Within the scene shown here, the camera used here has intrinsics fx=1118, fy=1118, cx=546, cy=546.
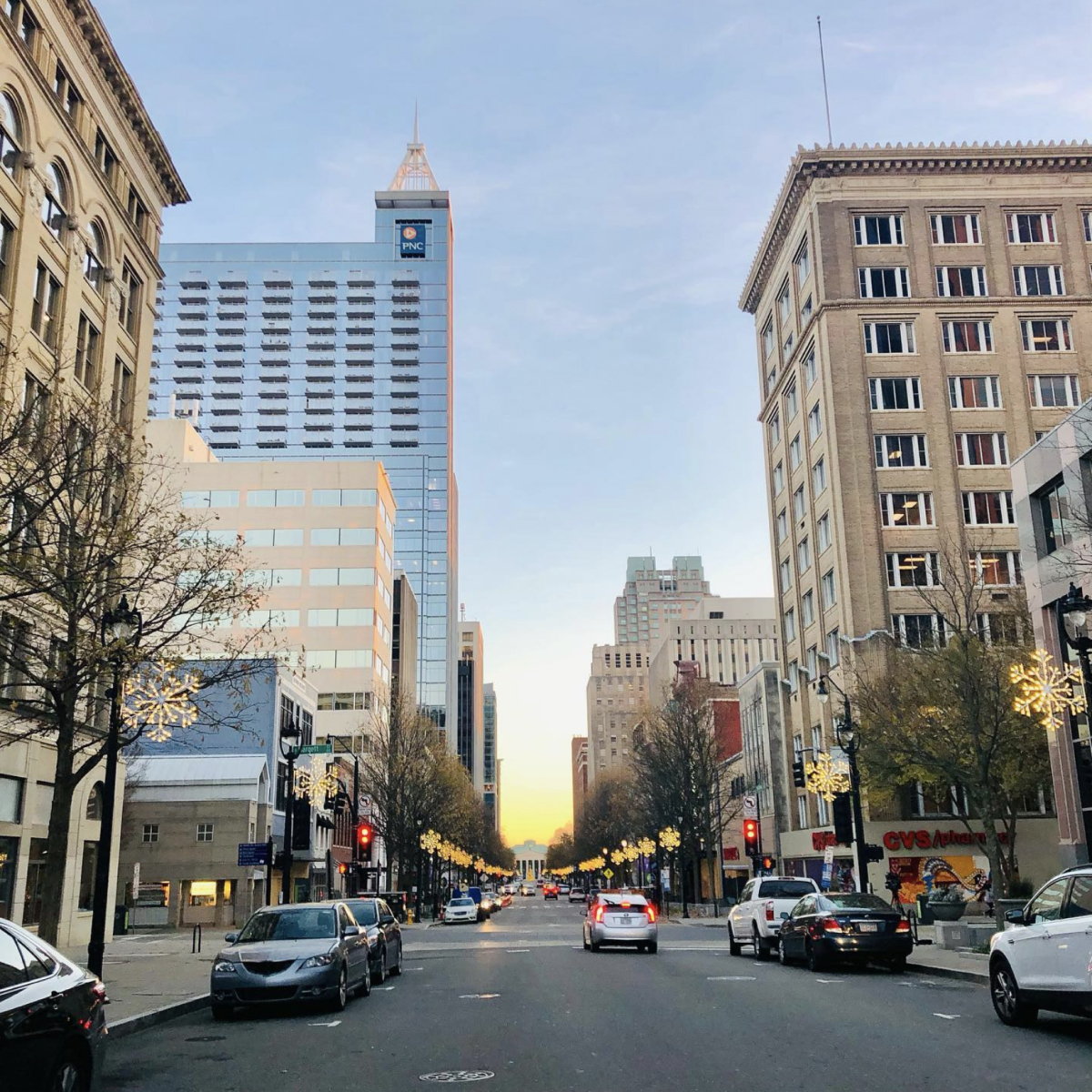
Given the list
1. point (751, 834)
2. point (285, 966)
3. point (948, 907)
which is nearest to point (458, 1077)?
point (285, 966)

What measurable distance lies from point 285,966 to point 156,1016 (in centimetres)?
195

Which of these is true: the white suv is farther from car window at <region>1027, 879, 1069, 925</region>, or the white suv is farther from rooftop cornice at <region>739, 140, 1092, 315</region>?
rooftop cornice at <region>739, 140, 1092, 315</region>

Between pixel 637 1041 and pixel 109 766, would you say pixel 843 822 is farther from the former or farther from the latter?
pixel 109 766

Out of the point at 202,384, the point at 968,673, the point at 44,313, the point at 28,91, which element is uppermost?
the point at 202,384

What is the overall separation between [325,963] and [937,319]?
190 feet

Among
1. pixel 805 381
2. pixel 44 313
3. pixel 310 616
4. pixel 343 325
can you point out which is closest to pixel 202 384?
pixel 343 325

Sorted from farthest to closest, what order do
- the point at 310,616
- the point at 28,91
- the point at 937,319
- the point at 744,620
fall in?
the point at 744,620
the point at 310,616
the point at 937,319
the point at 28,91

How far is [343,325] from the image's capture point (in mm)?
159000

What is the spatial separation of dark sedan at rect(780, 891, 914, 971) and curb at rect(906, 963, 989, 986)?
27 centimetres

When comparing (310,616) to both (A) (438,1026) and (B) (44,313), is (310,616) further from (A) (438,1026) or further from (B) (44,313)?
(A) (438,1026)

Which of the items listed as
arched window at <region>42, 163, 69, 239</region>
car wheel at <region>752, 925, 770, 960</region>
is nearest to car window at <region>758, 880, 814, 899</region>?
car wheel at <region>752, 925, 770, 960</region>

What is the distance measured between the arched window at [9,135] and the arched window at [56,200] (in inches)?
58.1

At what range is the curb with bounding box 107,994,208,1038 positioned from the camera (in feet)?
49.1

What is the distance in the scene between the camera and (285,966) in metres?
16.6
